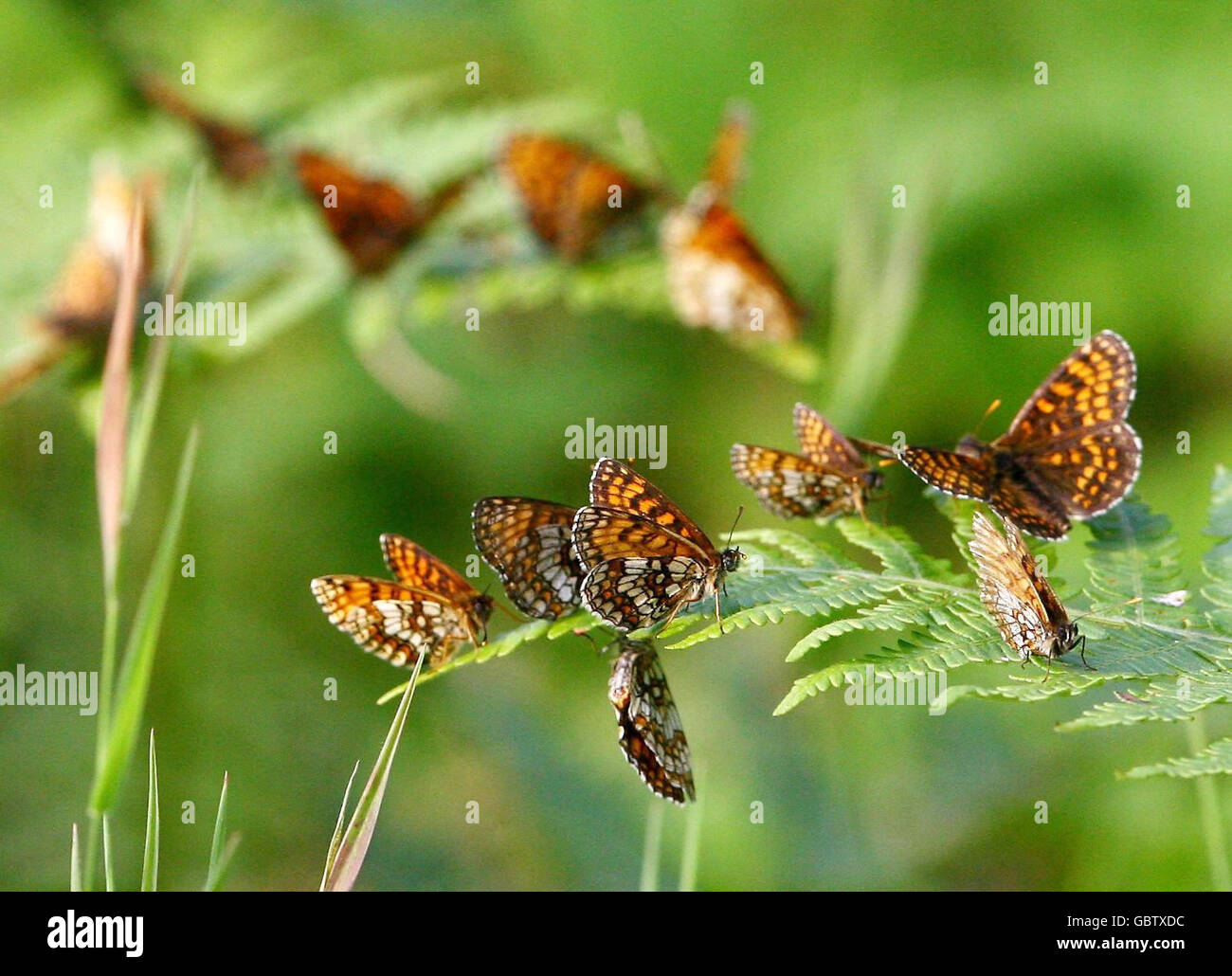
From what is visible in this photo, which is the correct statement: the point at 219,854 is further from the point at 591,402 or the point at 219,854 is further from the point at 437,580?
the point at 591,402

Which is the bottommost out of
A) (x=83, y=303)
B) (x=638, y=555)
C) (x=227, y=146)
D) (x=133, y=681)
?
(x=133, y=681)

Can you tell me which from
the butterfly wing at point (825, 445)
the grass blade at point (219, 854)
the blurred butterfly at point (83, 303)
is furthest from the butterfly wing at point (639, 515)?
the blurred butterfly at point (83, 303)

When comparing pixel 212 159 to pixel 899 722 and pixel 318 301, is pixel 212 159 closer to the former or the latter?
pixel 318 301

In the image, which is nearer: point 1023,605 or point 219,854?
point 219,854

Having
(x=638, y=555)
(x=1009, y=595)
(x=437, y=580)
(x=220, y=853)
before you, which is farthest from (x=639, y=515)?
(x=220, y=853)

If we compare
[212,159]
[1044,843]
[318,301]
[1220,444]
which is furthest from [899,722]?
[212,159]

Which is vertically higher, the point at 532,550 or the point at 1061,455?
the point at 1061,455
